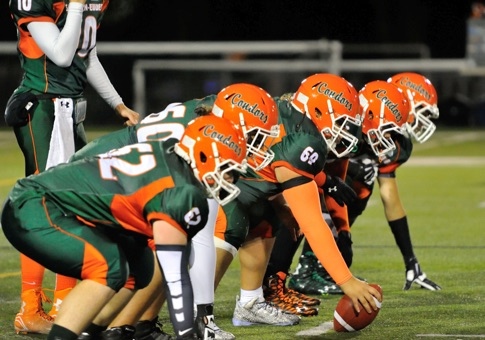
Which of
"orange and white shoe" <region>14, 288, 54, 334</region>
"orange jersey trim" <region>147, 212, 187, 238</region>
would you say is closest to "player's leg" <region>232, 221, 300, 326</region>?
"orange and white shoe" <region>14, 288, 54, 334</region>

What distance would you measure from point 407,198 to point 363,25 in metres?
17.1

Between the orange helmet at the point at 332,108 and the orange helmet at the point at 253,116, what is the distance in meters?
0.27

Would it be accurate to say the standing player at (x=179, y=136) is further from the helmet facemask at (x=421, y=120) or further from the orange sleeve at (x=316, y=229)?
the helmet facemask at (x=421, y=120)

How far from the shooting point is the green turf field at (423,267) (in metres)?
5.45

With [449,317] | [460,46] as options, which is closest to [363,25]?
[460,46]

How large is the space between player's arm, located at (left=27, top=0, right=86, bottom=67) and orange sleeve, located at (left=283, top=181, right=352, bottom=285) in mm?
1231

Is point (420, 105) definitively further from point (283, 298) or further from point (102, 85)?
point (102, 85)

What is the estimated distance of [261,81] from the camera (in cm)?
2156

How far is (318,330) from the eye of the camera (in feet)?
17.9

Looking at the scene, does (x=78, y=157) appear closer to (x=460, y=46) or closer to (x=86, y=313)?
(x=86, y=313)

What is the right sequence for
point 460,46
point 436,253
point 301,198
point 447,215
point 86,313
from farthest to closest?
point 460,46 → point 447,215 → point 436,253 → point 301,198 → point 86,313

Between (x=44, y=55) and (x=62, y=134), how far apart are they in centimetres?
38

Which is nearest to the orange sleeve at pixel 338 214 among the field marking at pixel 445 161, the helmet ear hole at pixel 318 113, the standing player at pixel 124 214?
the helmet ear hole at pixel 318 113

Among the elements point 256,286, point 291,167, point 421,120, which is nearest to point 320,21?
point 421,120
